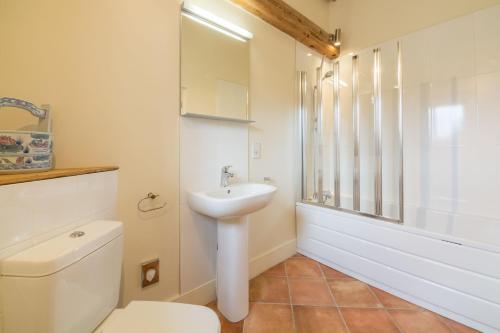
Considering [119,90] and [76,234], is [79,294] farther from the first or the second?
[119,90]

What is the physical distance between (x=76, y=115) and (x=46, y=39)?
339 mm

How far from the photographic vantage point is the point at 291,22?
6.40 ft

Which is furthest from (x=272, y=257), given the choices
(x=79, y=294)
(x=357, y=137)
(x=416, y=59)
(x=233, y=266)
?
(x=416, y=59)

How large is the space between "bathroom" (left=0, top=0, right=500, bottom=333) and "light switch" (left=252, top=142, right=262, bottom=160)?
0.04 feet

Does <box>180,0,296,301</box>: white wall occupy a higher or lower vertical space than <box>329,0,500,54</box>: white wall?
lower

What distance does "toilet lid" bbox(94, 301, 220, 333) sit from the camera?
733 mm

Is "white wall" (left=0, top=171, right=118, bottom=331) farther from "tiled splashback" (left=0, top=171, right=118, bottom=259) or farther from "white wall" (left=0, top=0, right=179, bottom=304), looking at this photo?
"white wall" (left=0, top=0, right=179, bottom=304)

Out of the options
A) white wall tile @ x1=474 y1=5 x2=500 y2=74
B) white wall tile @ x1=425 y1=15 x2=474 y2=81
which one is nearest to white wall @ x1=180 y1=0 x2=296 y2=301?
white wall tile @ x1=425 y1=15 x2=474 y2=81

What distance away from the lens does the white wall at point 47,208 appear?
61 centimetres

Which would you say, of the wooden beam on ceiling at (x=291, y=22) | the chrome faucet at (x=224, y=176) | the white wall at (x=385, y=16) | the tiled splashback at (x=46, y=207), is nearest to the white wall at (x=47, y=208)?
the tiled splashback at (x=46, y=207)

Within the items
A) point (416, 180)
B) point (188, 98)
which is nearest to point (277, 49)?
point (188, 98)

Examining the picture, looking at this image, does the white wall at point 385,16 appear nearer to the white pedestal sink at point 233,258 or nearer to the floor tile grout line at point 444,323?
the white pedestal sink at point 233,258

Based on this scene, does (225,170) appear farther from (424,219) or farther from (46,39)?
(424,219)

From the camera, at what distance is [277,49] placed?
1981mm
